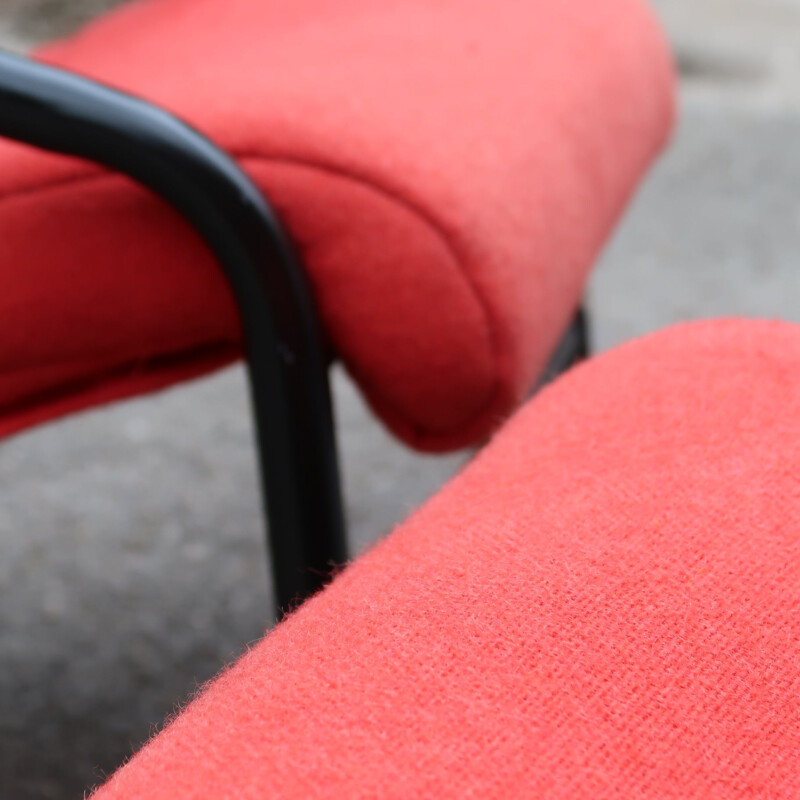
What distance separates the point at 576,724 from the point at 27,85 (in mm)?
262

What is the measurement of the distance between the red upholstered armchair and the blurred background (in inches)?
5.0

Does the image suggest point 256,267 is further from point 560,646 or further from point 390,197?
point 560,646

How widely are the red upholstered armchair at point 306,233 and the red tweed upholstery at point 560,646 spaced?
13 cm

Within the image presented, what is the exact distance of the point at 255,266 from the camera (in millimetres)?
364

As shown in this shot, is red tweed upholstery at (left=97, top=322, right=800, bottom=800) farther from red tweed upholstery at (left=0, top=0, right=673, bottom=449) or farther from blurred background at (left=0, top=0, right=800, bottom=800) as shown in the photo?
blurred background at (left=0, top=0, right=800, bottom=800)

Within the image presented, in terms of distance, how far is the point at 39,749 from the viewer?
2.09ft

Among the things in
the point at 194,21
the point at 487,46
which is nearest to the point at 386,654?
the point at 487,46

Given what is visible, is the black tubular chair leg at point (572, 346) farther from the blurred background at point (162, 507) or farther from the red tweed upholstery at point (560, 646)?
the red tweed upholstery at point (560, 646)

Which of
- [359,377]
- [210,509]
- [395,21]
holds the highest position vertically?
[395,21]

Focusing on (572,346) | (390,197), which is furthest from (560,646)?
(572,346)

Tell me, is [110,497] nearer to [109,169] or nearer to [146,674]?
[146,674]

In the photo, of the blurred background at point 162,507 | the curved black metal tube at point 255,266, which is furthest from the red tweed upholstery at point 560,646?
the blurred background at point 162,507

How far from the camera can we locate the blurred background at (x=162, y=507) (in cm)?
67

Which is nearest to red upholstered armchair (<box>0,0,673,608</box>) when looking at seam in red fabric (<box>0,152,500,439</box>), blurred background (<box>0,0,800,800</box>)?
seam in red fabric (<box>0,152,500,439</box>)
